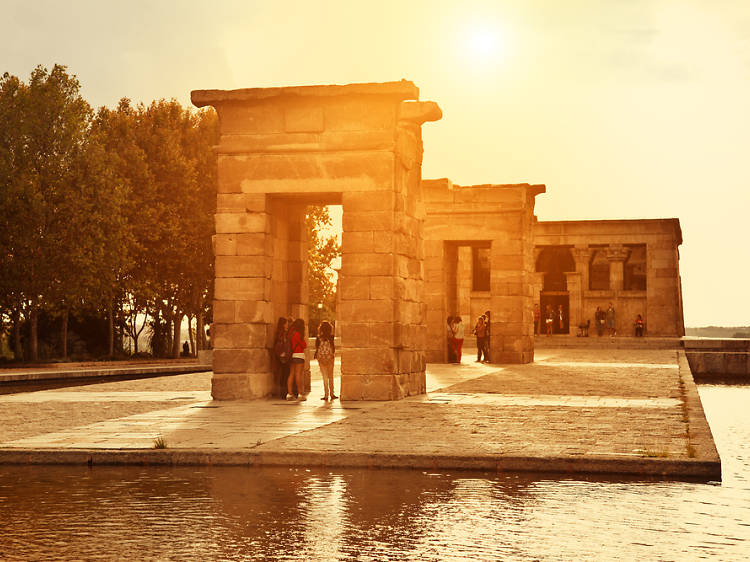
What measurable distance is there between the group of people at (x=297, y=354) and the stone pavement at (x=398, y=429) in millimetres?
455

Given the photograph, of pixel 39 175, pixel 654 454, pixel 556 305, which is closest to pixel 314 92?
pixel 654 454

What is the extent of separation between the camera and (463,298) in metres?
56.3

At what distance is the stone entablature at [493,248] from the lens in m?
32.0

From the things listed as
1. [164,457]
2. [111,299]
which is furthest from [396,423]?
[111,299]

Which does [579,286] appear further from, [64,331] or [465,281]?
[64,331]

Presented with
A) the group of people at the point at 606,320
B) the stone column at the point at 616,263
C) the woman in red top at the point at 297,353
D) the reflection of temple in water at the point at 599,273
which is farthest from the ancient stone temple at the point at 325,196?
the stone column at the point at 616,263

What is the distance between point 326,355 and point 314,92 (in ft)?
14.8

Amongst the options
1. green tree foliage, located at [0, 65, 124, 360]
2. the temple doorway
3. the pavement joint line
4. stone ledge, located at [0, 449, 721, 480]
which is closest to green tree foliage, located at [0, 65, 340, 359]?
green tree foliage, located at [0, 65, 124, 360]

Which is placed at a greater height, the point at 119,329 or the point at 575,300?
the point at 575,300

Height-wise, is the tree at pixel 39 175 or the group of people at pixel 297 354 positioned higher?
the tree at pixel 39 175

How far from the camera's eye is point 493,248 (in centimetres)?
3238

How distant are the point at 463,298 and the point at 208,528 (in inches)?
1909

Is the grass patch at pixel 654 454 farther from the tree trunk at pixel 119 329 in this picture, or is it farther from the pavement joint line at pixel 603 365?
the tree trunk at pixel 119 329

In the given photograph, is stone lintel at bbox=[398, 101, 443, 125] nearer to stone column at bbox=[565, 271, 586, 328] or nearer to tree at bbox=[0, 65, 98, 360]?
tree at bbox=[0, 65, 98, 360]
